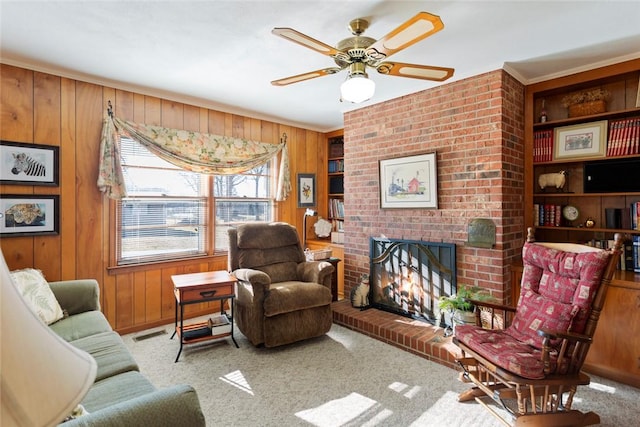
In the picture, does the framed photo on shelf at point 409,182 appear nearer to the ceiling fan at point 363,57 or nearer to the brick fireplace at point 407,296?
the brick fireplace at point 407,296

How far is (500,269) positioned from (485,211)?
51 cm

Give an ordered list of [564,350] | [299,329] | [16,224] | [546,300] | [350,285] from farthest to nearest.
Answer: [350,285], [299,329], [16,224], [546,300], [564,350]

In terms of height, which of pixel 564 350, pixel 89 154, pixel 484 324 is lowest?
pixel 484 324

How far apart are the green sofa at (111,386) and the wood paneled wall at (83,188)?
0.60 m

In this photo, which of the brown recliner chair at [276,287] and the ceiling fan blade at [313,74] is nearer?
the ceiling fan blade at [313,74]

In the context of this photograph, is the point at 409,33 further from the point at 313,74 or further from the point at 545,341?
the point at 545,341

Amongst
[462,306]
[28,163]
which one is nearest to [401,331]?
[462,306]

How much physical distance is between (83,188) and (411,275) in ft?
10.7

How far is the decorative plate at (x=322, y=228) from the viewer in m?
4.74

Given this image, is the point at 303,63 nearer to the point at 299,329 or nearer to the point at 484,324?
the point at 299,329

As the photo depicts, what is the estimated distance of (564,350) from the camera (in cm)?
175

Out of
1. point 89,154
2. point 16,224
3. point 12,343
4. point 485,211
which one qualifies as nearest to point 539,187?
point 485,211

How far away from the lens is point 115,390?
1487mm

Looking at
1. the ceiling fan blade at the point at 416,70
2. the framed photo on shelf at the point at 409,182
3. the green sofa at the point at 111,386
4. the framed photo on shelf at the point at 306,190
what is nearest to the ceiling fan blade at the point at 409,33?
the ceiling fan blade at the point at 416,70
